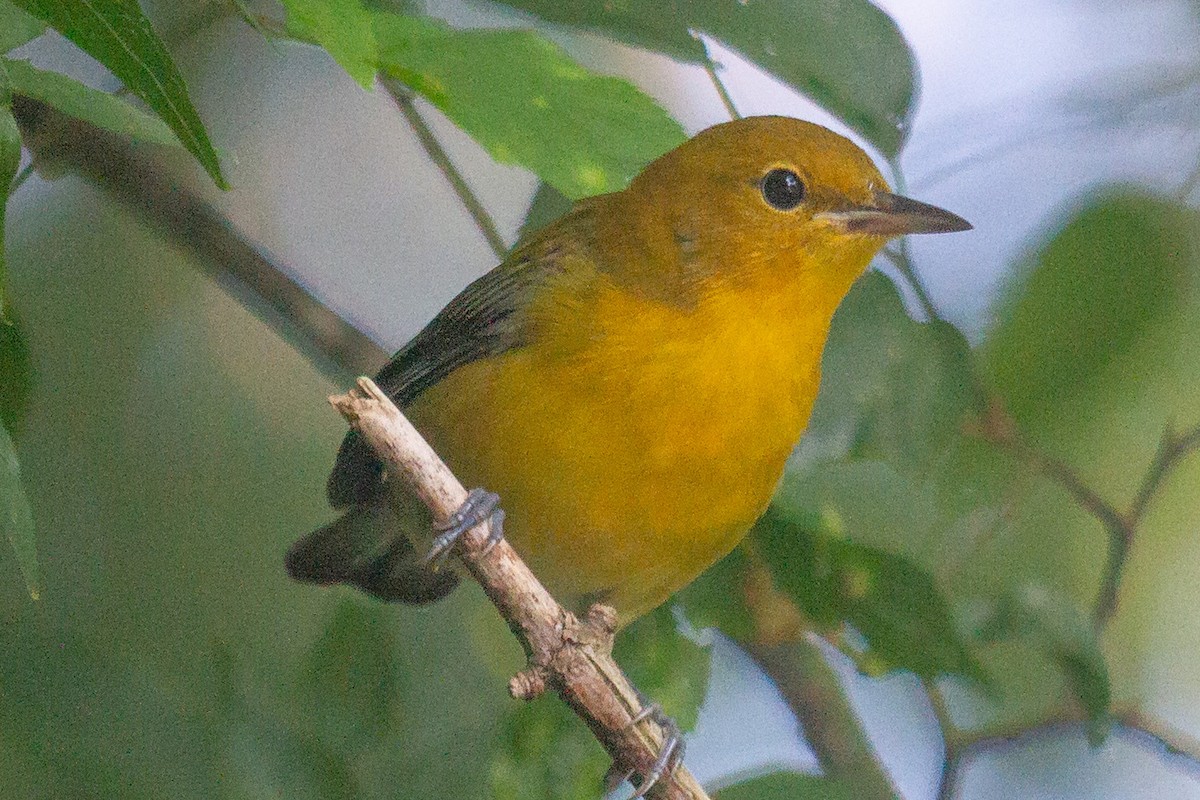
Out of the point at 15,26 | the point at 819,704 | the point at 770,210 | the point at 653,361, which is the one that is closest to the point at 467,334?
the point at 653,361

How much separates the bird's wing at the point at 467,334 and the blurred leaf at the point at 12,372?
0.69 meters

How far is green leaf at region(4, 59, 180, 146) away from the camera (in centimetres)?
194

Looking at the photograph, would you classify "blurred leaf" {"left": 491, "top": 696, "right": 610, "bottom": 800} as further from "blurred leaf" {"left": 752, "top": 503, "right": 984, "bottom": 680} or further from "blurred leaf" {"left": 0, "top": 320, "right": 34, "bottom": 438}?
"blurred leaf" {"left": 0, "top": 320, "right": 34, "bottom": 438}

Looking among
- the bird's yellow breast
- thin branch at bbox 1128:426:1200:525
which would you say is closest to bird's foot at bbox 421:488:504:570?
the bird's yellow breast

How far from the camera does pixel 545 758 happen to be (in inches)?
113

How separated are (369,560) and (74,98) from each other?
1744 millimetres

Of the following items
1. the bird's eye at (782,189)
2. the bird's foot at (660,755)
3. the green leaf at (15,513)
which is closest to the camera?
the green leaf at (15,513)

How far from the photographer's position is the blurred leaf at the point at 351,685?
2.96 m

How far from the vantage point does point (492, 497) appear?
2.44 m

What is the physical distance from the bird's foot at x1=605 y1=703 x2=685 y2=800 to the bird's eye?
3.76ft

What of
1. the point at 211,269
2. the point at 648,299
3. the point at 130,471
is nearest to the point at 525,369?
the point at 648,299

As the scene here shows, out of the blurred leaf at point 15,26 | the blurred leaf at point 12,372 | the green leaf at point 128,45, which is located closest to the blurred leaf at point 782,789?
→ the blurred leaf at point 12,372

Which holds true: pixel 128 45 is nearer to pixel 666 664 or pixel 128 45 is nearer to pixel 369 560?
pixel 666 664

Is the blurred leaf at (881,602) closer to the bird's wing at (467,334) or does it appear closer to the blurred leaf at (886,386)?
the blurred leaf at (886,386)
